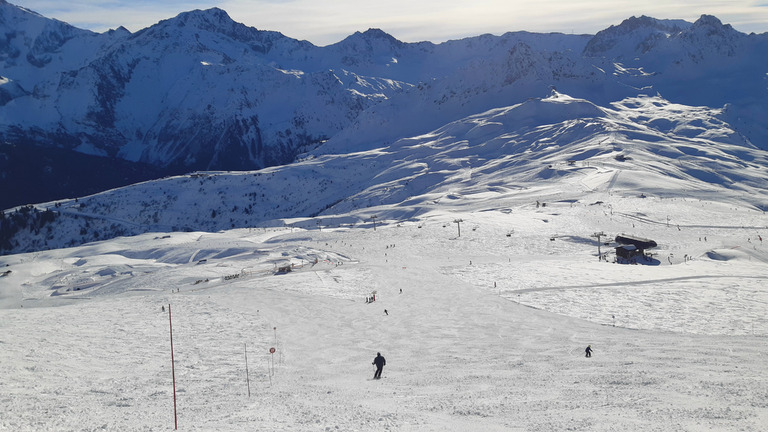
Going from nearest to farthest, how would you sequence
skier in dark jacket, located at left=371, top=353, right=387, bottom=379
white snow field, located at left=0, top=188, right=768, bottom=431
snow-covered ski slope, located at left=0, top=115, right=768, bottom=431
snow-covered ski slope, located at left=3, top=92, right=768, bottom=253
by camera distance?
white snow field, located at left=0, top=188, right=768, bottom=431, snow-covered ski slope, located at left=0, top=115, right=768, bottom=431, skier in dark jacket, located at left=371, top=353, right=387, bottom=379, snow-covered ski slope, located at left=3, top=92, right=768, bottom=253

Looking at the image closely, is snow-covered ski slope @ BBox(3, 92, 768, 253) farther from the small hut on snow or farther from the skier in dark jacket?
the skier in dark jacket

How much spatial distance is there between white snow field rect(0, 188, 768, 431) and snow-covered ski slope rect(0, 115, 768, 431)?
184 millimetres

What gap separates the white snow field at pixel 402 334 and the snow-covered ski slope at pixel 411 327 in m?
0.18

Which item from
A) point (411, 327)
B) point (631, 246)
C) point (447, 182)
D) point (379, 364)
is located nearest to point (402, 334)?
point (411, 327)

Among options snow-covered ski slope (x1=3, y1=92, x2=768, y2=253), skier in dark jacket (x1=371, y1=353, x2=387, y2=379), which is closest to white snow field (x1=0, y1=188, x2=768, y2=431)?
skier in dark jacket (x1=371, y1=353, x2=387, y2=379)

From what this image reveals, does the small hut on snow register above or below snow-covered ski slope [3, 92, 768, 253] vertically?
below

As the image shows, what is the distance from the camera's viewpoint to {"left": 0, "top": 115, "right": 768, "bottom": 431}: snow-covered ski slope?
2359 centimetres

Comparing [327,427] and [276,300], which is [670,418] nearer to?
[327,427]

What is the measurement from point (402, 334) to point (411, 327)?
6.48 ft

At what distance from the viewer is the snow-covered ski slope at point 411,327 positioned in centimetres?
2359

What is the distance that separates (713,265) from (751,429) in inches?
1782

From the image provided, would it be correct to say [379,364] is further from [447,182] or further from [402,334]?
[447,182]

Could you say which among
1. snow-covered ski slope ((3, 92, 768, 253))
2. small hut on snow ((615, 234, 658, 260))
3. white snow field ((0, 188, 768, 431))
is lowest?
white snow field ((0, 188, 768, 431))

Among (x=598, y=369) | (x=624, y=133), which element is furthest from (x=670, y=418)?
(x=624, y=133)
